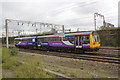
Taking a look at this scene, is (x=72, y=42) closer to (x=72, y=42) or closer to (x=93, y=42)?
(x=72, y=42)

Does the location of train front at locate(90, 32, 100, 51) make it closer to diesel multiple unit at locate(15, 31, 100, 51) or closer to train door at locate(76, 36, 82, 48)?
diesel multiple unit at locate(15, 31, 100, 51)

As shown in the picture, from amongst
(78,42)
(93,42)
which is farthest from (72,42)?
(93,42)

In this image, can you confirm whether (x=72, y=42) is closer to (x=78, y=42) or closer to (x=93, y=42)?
(x=78, y=42)

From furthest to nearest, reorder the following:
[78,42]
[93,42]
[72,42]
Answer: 1. [72,42]
2. [78,42]
3. [93,42]

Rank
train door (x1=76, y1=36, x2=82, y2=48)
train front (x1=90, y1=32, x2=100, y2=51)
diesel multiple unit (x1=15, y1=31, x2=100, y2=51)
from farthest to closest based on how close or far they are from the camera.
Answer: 1. train door (x1=76, y1=36, x2=82, y2=48)
2. diesel multiple unit (x1=15, y1=31, x2=100, y2=51)
3. train front (x1=90, y1=32, x2=100, y2=51)

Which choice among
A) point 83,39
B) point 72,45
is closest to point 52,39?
point 72,45

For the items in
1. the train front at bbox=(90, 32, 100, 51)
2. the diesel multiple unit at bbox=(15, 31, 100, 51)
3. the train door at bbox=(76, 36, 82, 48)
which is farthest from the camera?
the train door at bbox=(76, 36, 82, 48)

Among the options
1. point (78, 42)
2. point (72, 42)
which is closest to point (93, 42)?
point (78, 42)

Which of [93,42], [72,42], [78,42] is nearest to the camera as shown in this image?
[93,42]

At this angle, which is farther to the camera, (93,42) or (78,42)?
(78,42)

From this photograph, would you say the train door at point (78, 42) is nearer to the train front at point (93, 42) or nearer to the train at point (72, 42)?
the train at point (72, 42)

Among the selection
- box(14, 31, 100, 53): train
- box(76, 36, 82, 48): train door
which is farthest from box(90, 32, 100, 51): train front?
box(76, 36, 82, 48): train door

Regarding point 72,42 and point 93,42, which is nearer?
point 93,42

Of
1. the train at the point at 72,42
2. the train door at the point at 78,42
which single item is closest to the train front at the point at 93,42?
the train at the point at 72,42
